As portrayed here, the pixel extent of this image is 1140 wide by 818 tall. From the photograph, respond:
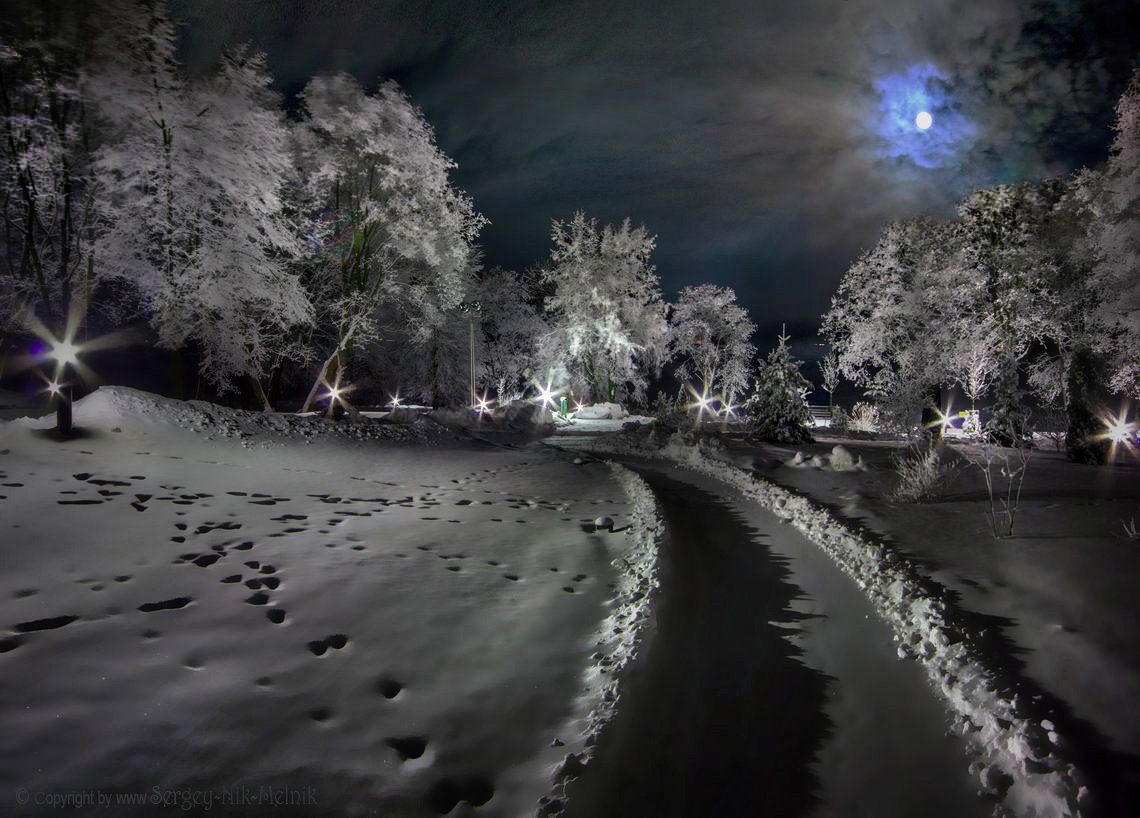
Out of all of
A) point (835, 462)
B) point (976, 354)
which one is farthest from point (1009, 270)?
point (835, 462)

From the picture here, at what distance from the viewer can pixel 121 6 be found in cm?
1077

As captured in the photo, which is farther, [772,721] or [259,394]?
[259,394]

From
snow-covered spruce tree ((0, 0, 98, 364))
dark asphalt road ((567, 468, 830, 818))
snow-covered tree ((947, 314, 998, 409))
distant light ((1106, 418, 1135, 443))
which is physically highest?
snow-covered spruce tree ((0, 0, 98, 364))

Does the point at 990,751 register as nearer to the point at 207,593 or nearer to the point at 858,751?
the point at 858,751

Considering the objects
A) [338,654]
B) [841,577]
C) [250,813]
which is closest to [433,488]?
[338,654]

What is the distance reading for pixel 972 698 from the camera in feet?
12.9

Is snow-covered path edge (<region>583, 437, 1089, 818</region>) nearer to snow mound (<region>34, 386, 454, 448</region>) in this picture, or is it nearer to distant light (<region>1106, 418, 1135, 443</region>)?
snow mound (<region>34, 386, 454, 448</region>)

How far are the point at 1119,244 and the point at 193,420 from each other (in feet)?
66.5

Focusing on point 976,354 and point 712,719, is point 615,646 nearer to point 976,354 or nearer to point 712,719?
point 712,719

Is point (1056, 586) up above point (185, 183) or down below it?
below

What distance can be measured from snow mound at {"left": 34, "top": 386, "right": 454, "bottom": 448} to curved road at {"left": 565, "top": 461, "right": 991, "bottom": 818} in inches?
419

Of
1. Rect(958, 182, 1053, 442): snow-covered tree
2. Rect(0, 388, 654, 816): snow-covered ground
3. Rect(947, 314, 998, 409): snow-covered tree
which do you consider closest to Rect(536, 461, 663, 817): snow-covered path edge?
Rect(0, 388, 654, 816): snow-covered ground

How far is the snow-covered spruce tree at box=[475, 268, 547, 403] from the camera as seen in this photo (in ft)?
138

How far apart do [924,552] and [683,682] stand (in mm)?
4680
